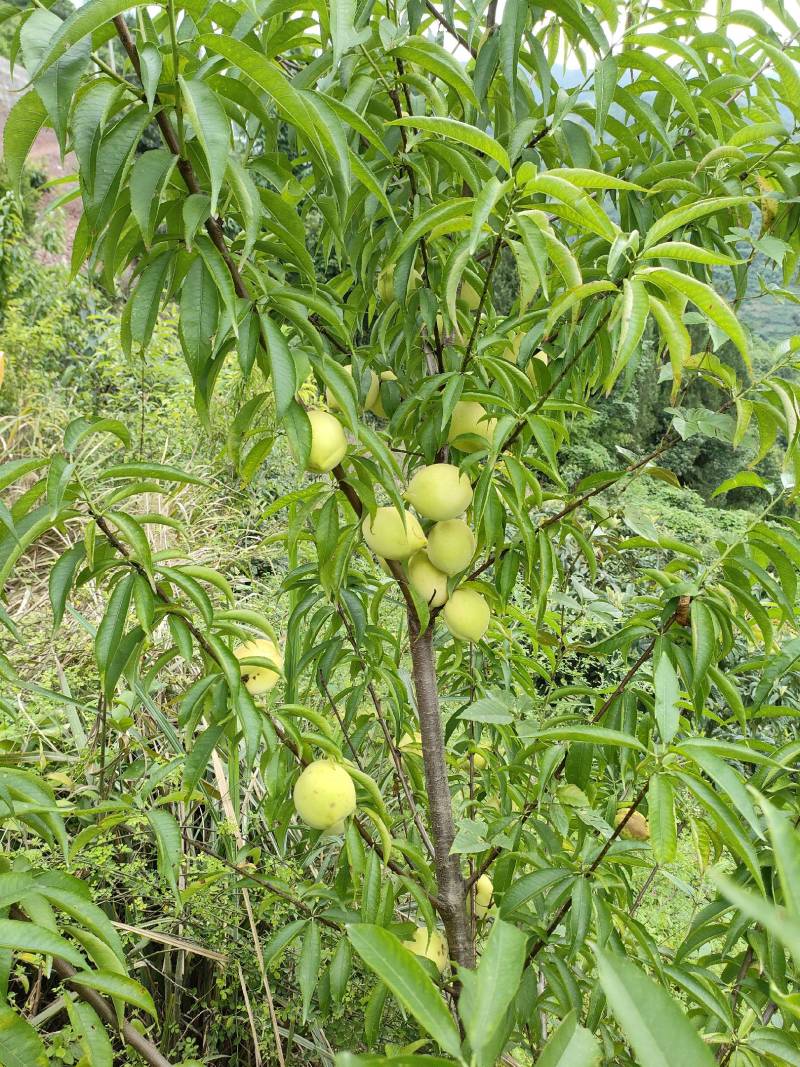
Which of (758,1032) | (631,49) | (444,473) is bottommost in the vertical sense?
(758,1032)

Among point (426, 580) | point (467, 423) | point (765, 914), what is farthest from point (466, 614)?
point (765, 914)

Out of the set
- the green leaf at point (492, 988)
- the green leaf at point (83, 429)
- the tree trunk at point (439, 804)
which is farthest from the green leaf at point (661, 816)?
the green leaf at point (83, 429)

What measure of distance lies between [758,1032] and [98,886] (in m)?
1.22

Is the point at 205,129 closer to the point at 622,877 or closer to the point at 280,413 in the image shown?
the point at 280,413

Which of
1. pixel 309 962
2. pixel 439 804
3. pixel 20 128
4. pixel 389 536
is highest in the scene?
pixel 20 128

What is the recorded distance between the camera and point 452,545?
80cm

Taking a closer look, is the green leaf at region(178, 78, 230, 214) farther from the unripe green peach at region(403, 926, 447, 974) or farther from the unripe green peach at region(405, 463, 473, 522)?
the unripe green peach at region(403, 926, 447, 974)

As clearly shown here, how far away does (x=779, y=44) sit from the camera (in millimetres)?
752

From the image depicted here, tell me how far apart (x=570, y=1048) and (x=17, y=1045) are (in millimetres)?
271

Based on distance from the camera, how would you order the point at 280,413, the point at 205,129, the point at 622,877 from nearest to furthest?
the point at 205,129 → the point at 280,413 → the point at 622,877

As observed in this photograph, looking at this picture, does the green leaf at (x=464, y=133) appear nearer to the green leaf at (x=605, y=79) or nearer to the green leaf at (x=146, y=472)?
the green leaf at (x=605, y=79)

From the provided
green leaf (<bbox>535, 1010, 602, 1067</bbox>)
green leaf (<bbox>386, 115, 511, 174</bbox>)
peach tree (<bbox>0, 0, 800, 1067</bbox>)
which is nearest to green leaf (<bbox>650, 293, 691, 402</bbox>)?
peach tree (<bbox>0, 0, 800, 1067</bbox>)

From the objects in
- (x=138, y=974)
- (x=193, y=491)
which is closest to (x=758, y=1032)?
(x=138, y=974)

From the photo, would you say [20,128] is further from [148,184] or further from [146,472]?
[146,472]
